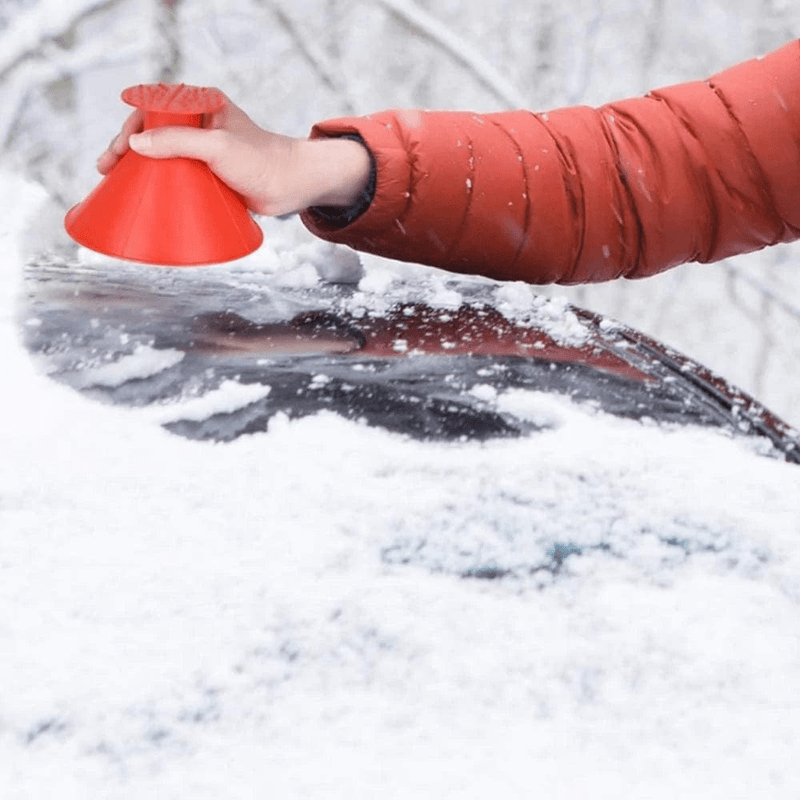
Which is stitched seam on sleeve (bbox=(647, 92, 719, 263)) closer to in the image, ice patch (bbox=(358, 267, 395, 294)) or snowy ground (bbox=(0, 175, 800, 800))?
ice patch (bbox=(358, 267, 395, 294))

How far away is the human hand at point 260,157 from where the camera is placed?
0.89m

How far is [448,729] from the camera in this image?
1.47 feet

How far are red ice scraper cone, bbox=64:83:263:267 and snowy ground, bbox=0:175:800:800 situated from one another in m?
0.19

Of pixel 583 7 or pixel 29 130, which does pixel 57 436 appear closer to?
pixel 29 130

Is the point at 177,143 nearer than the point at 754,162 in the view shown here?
Yes

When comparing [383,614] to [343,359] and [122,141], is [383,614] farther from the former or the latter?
[122,141]

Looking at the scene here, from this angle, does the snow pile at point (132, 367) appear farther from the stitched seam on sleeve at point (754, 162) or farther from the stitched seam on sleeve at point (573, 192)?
the stitched seam on sleeve at point (754, 162)

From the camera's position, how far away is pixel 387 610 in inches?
21.1

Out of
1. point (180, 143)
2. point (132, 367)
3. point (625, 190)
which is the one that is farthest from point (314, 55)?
point (132, 367)

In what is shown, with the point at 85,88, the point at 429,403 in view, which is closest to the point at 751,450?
the point at 429,403

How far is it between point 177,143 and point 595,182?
0.64 metres

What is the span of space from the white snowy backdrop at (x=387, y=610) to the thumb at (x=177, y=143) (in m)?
0.24

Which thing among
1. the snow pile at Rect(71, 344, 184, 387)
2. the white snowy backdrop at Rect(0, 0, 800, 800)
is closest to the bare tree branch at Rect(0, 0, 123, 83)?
the white snowy backdrop at Rect(0, 0, 800, 800)

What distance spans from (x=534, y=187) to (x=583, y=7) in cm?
292
